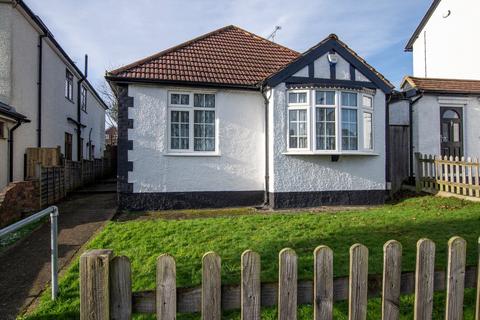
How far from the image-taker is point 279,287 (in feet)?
6.08

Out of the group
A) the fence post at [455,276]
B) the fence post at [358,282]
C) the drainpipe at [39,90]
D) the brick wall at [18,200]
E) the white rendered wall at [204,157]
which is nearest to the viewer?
the fence post at [358,282]

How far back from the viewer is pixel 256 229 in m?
6.20

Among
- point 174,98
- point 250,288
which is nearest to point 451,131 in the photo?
point 174,98

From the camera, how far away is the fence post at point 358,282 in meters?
1.92

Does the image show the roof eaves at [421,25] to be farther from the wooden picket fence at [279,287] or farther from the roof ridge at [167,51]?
the wooden picket fence at [279,287]

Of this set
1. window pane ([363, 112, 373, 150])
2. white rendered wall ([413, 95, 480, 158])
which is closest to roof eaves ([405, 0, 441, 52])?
white rendered wall ([413, 95, 480, 158])

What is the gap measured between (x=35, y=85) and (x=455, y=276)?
45.7 ft

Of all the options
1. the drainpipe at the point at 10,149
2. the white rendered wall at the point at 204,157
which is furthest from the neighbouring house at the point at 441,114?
the drainpipe at the point at 10,149

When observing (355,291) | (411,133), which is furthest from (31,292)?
(411,133)

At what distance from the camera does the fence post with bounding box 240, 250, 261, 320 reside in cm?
181

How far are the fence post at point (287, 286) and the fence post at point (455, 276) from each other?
1057 millimetres

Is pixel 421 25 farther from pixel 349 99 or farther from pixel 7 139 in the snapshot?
pixel 7 139

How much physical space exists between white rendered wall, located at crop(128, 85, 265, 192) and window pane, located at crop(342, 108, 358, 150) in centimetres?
237

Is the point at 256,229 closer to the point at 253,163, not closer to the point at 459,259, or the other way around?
the point at 253,163
